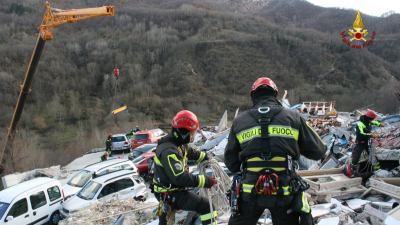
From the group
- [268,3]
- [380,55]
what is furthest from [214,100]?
[268,3]

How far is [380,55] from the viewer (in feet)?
249

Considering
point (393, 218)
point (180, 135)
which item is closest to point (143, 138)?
point (180, 135)

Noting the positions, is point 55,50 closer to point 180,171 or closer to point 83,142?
point 83,142

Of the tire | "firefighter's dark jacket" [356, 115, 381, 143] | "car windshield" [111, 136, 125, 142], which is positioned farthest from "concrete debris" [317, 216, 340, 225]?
"car windshield" [111, 136, 125, 142]

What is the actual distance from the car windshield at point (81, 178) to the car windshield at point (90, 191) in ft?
4.28

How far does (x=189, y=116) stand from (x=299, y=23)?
9749 centimetres

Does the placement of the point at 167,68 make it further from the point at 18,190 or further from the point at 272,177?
the point at 272,177

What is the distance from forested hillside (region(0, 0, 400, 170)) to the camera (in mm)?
55969

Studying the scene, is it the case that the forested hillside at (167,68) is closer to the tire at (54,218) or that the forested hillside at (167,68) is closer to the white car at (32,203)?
the white car at (32,203)

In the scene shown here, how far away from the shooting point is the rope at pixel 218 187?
21.0 feet

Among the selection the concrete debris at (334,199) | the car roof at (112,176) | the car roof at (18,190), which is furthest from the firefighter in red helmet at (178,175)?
the car roof at (18,190)

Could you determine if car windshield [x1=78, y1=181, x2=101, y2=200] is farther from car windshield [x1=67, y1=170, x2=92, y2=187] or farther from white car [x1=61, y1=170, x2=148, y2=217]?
car windshield [x1=67, y1=170, x2=92, y2=187]

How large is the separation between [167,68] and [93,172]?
55.6 metres

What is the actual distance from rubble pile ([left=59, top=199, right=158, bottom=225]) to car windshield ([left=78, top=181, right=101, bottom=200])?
6.84 feet
